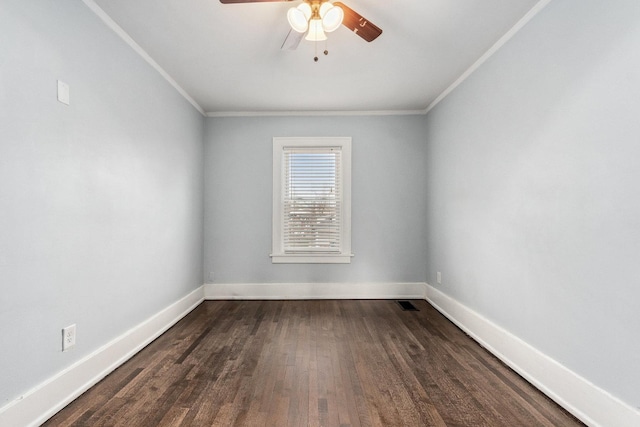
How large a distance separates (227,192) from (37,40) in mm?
2870

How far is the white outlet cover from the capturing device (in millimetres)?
2010

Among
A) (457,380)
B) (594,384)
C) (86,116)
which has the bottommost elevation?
(457,380)

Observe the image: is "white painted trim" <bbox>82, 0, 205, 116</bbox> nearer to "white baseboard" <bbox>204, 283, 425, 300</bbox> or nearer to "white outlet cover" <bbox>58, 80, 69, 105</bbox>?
"white outlet cover" <bbox>58, 80, 69, 105</bbox>

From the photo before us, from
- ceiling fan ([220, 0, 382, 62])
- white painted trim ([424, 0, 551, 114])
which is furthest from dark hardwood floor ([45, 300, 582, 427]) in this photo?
white painted trim ([424, 0, 551, 114])

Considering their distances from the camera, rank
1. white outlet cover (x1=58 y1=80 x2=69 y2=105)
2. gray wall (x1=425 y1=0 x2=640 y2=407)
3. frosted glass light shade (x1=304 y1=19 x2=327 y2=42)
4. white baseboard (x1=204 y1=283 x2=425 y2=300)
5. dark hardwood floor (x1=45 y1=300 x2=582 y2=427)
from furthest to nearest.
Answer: white baseboard (x1=204 y1=283 x2=425 y2=300) < frosted glass light shade (x1=304 y1=19 x2=327 y2=42) < white outlet cover (x1=58 y1=80 x2=69 y2=105) < dark hardwood floor (x1=45 y1=300 x2=582 y2=427) < gray wall (x1=425 y1=0 x2=640 y2=407)

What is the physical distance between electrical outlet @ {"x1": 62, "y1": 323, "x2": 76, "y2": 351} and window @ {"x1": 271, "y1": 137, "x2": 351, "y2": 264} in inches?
105

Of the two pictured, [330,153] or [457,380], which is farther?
[330,153]

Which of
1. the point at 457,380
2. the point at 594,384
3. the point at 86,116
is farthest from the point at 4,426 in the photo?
the point at 594,384

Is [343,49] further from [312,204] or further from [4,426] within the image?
[4,426]

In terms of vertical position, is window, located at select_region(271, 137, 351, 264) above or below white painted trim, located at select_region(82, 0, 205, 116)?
below

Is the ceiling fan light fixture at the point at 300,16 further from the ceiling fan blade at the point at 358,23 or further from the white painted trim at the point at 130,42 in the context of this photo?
the white painted trim at the point at 130,42

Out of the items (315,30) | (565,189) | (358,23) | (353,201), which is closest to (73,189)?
(315,30)

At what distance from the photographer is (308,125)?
4.63 m

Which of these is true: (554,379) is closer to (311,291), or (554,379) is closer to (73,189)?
(311,291)
